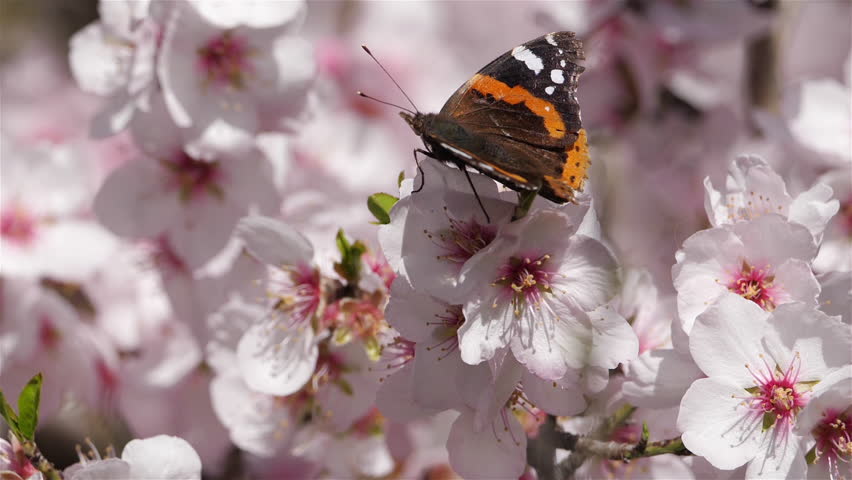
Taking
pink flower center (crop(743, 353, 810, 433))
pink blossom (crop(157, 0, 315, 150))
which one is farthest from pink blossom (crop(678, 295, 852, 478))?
pink blossom (crop(157, 0, 315, 150))

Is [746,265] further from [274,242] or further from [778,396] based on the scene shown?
[274,242]

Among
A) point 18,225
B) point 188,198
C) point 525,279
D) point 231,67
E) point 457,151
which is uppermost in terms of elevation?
point 457,151

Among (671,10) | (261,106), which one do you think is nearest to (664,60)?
(671,10)

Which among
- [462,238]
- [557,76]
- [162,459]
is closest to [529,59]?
[557,76]

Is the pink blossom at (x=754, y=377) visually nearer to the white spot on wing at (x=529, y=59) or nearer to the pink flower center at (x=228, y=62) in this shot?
the white spot on wing at (x=529, y=59)

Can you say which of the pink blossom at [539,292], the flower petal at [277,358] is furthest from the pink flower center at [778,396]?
the flower petal at [277,358]

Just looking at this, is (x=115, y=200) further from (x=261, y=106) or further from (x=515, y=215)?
(x=515, y=215)

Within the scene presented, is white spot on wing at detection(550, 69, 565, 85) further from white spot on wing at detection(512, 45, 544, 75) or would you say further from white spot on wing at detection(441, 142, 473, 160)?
white spot on wing at detection(441, 142, 473, 160)
